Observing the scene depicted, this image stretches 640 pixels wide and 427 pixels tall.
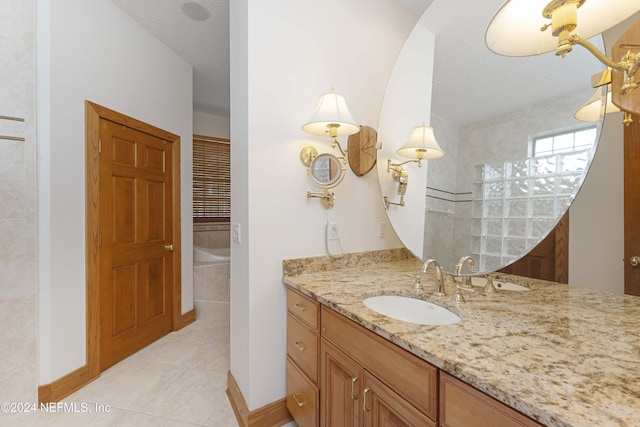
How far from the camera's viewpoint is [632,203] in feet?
3.42

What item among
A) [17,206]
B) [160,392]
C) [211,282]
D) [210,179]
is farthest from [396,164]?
[210,179]

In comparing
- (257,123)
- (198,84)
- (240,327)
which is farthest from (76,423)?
(198,84)

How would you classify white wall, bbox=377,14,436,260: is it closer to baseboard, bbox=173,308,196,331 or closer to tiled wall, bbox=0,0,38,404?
tiled wall, bbox=0,0,38,404

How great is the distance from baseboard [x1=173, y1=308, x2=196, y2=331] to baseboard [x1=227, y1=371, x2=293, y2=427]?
59.6 inches

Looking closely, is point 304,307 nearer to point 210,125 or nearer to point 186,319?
point 186,319

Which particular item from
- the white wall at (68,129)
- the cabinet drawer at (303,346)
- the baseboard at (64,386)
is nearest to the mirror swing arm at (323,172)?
the cabinet drawer at (303,346)

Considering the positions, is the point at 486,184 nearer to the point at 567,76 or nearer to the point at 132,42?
the point at 567,76

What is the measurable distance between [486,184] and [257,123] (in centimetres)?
119

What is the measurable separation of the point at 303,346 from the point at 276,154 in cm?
104

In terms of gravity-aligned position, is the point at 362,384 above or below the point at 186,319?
above

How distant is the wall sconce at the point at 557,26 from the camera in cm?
89

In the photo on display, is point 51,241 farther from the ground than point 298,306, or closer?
farther from the ground

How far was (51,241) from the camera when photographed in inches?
70.1

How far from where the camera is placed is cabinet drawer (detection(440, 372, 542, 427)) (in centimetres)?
57
